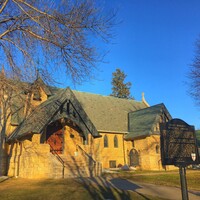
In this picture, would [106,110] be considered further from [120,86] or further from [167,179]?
[120,86]

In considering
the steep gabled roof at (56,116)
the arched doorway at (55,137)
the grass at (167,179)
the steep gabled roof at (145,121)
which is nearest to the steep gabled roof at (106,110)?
the steep gabled roof at (145,121)

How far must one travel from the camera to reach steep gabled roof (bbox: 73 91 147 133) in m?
29.2

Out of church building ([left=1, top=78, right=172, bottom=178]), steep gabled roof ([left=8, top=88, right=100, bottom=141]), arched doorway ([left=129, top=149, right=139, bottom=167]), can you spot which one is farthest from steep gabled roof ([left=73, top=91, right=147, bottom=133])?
steep gabled roof ([left=8, top=88, right=100, bottom=141])

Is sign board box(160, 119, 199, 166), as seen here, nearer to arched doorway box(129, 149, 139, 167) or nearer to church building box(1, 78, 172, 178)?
church building box(1, 78, 172, 178)

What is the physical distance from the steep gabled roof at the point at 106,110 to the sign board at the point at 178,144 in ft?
67.5

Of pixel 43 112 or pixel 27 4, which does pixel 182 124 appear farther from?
pixel 43 112

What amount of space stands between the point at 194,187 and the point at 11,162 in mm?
14173

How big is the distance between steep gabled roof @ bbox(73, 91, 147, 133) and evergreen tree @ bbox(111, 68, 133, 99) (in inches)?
951

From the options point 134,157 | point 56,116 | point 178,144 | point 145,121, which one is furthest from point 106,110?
point 178,144

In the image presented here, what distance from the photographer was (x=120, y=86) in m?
62.8

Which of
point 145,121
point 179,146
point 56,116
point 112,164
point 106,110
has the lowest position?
point 112,164

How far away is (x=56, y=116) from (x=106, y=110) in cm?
1417

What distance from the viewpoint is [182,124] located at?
7.43m

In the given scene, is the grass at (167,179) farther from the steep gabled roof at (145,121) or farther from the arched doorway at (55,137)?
the steep gabled roof at (145,121)
